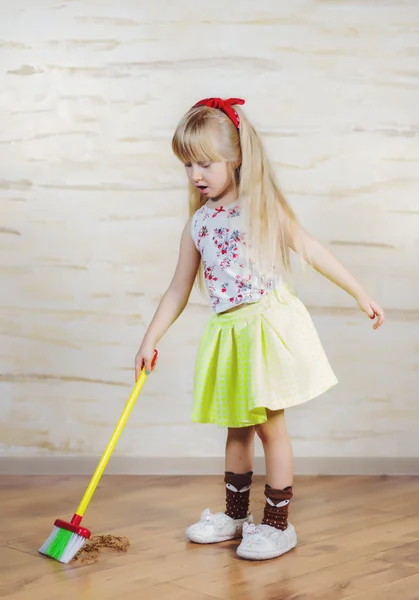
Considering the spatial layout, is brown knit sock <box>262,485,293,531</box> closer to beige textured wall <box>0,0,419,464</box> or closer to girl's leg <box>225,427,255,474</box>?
girl's leg <box>225,427,255,474</box>

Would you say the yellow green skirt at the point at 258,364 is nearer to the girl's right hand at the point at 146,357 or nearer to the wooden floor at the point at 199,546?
the girl's right hand at the point at 146,357

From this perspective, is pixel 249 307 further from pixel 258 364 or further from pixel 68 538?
pixel 68 538

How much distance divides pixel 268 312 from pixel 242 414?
174 mm

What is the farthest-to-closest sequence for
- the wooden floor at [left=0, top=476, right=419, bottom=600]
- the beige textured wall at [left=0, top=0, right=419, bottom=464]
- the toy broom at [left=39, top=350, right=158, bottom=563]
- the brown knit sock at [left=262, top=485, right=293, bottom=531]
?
the beige textured wall at [left=0, top=0, right=419, bottom=464] < the brown knit sock at [left=262, top=485, right=293, bottom=531] < the toy broom at [left=39, top=350, right=158, bottom=563] < the wooden floor at [left=0, top=476, right=419, bottom=600]

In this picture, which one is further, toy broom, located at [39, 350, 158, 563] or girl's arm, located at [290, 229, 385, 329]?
girl's arm, located at [290, 229, 385, 329]

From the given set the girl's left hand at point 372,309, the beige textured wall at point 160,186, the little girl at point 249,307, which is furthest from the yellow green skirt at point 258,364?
the beige textured wall at point 160,186

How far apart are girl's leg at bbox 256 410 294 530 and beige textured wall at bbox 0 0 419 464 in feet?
1.82

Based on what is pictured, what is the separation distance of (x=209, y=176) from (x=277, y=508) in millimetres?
563

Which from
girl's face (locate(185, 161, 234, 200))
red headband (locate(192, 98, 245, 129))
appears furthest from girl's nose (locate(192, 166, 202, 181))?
red headband (locate(192, 98, 245, 129))

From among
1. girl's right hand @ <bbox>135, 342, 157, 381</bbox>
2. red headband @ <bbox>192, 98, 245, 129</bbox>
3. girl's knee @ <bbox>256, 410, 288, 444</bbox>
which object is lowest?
girl's knee @ <bbox>256, 410, 288, 444</bbox>

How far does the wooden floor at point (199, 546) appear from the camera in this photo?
3.92ft

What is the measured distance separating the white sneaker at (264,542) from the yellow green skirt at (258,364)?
0.57 ft

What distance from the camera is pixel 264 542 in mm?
1344

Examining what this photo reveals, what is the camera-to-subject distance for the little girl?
1.38m
